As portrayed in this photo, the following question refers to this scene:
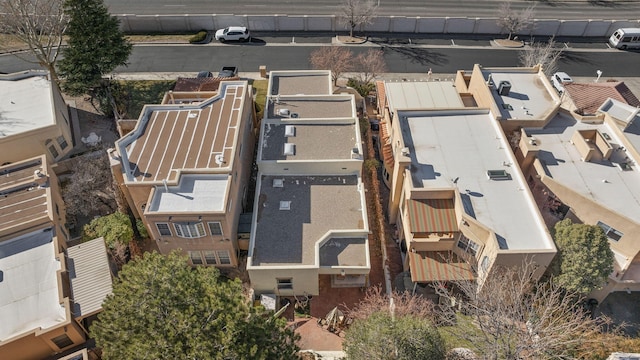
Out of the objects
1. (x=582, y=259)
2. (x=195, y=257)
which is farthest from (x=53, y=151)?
(x=582, y=259)

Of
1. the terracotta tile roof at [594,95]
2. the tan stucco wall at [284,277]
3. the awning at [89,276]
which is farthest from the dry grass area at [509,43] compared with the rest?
the awning at [89,276]

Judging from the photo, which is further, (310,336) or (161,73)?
(161,73)

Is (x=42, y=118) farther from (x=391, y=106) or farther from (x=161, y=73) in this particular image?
(x=391, y=106)

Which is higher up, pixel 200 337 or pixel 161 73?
pixel 161 73

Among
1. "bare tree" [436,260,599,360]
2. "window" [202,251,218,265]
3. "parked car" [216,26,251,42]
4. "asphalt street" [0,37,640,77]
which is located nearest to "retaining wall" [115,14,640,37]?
"asphalt street" [0,37,640,77]

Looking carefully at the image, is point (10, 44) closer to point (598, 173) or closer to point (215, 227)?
point (215, 227)

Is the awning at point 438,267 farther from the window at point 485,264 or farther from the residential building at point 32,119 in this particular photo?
the residential building at point 32,119

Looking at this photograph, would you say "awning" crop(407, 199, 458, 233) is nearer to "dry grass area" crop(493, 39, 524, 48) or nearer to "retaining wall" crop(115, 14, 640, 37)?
"retaining wall" crop(115, 14, 640, 37)

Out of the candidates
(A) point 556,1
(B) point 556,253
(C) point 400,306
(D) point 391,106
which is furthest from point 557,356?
(A) point 556,1
